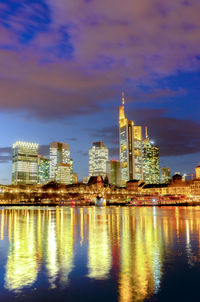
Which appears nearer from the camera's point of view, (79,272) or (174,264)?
(79,272)

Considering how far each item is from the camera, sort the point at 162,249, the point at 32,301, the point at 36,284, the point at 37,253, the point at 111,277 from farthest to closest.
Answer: the point at 162,249
the point at 37,253
the point at 111,277
the point at 36,284
the point at 32,301

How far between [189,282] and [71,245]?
36.7ft

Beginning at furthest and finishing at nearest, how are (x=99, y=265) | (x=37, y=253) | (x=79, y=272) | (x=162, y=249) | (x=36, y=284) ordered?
(x=162, y=249) → (x=37, y=253) → (x=99, y=265) → (x=79, y=272) → (x=36, y=284)

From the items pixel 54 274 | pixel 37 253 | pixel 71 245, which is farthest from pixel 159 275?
pixel 71 245

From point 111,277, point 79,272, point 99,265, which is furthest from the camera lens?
point 99,265

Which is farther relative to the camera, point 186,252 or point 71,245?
point 71,245

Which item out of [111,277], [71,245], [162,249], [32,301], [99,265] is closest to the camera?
[32,301]

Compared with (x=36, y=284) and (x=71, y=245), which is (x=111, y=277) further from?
(x=71, y=245)

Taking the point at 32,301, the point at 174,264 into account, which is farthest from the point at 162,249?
the point at 32,301

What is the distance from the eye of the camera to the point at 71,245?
22.8 m

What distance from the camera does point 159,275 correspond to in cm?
1402

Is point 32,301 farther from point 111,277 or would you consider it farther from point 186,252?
point 186,252

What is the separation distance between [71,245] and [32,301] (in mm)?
12034

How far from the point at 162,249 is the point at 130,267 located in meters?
5.95
